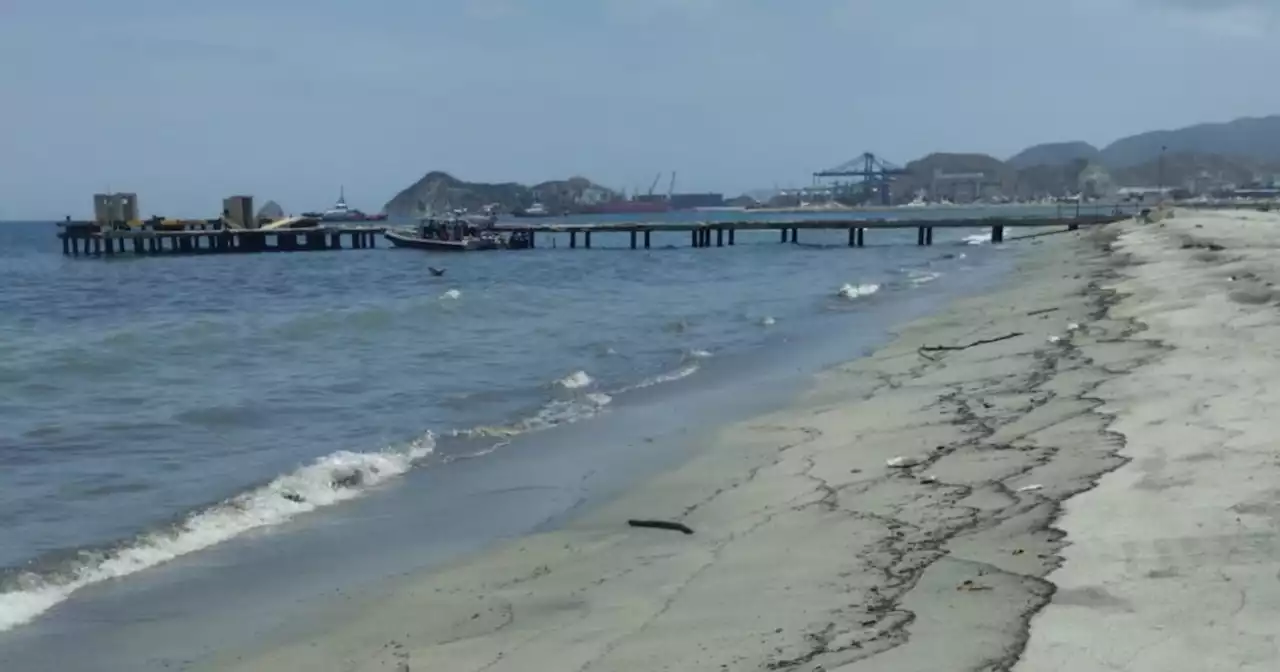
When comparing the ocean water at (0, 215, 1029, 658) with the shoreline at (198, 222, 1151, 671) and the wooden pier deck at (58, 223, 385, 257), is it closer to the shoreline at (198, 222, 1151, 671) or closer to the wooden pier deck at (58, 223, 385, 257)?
the shoreline at (198, 222, 1151, 671)

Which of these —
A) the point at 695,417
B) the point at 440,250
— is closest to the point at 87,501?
the point at 695,417

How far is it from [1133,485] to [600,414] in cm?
802

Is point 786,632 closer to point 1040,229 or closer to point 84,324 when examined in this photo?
point 84,324

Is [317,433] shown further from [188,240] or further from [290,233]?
[290,233]

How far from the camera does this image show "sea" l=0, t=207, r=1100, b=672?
7578 millimetres

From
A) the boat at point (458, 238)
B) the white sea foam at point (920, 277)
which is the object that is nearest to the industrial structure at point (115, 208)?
the boat at point (458, 238)

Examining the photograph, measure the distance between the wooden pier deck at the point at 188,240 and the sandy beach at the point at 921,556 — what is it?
233 feet

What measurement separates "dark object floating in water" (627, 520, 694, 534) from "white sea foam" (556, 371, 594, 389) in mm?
8055

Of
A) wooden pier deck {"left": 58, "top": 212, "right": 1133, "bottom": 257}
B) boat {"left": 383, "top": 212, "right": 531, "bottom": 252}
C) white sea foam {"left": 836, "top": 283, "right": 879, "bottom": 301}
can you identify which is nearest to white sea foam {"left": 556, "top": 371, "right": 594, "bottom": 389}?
white sea foam {"left": 836, "top": 283, "right": 879, "bottom": 301}

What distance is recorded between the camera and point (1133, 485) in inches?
277

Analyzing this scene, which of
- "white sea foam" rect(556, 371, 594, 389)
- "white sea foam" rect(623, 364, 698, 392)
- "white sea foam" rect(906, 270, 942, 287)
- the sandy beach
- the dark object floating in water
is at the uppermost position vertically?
the sandy beach

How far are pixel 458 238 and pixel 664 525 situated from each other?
6614 centimetres

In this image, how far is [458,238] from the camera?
239ft

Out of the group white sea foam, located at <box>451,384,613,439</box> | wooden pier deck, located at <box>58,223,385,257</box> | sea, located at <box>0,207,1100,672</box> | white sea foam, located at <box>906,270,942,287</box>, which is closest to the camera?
sea, located at <box>0,207,1100,672</box>
